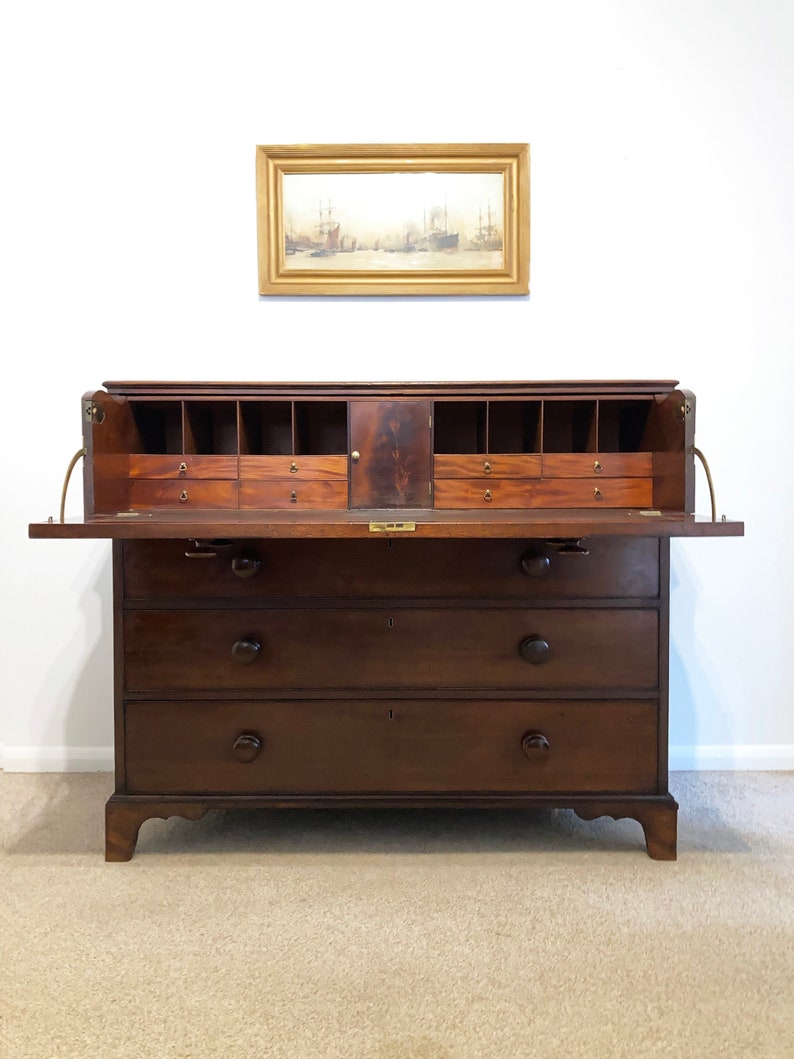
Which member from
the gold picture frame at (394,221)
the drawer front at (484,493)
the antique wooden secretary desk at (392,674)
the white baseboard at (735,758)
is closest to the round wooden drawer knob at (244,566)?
the antique wooden secretary desk at (392,674)

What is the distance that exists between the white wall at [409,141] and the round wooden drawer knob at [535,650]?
0.94m

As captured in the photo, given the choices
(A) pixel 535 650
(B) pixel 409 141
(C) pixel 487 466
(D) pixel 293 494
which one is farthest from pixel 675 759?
(B) pixel 409 141

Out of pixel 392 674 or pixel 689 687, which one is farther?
pixel 689 687

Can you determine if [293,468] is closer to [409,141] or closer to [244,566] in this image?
[244,566]

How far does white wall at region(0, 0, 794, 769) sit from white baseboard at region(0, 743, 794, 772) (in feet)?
1.34

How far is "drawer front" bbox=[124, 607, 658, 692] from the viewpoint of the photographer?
6.21 feet

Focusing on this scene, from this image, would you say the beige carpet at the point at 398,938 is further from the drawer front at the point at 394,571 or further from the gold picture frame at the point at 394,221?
the gold picture frame at the point at 394,221

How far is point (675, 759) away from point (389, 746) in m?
1.25

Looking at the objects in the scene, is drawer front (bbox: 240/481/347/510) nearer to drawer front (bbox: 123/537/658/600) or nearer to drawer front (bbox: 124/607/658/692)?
drawer front (bbox: 123/537/658/600)

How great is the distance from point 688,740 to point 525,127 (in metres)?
2.26

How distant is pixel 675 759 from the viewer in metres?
2.57

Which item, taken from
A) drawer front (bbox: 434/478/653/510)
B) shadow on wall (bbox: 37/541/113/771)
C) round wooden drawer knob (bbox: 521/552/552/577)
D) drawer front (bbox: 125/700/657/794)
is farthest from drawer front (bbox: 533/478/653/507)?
shadow on wall (bbox: 37/541/113/771)

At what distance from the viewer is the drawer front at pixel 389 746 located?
6.23 ft

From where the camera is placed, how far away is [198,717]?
1.90m
